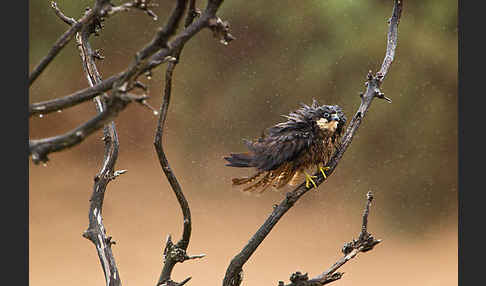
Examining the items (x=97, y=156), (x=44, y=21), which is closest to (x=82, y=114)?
(x=97, y=156)

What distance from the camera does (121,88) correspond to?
2.93 feet

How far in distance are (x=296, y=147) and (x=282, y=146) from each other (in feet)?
0.11

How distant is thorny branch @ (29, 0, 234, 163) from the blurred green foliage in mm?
1455

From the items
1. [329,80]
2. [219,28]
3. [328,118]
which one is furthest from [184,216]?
[329,80]

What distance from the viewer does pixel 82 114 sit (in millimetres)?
2451

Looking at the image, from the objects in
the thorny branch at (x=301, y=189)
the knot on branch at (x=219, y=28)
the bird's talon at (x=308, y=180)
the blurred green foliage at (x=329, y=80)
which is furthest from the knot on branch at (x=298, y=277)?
the blurred green foliage at (x=329, y=80)

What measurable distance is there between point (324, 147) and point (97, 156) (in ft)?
4.54

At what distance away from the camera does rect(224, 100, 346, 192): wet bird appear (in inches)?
53.3

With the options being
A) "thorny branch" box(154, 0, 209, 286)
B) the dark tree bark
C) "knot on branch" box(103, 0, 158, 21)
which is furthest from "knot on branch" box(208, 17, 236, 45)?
"thorny branch" box(154, 0, 209, 286)

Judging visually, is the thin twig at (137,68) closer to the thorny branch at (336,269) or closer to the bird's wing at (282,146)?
the bird's wing at (282,146)

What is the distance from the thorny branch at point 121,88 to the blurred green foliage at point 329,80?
1.46 meters

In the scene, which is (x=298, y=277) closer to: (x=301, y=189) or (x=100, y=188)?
(x=301, y=189)

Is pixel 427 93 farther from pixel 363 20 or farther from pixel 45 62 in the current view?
pixel 45 62

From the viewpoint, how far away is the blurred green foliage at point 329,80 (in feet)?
8.09
